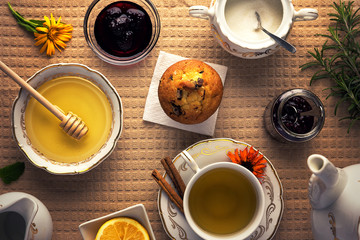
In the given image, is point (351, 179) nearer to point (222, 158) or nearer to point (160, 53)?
point (222, 158)

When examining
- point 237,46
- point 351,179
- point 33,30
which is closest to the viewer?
point 351,179

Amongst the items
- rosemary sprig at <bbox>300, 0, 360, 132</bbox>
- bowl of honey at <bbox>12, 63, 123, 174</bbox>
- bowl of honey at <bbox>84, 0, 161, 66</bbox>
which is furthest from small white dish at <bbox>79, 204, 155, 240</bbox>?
rosemary sprig at <bbox>300, 0, 360, 132</bbox>

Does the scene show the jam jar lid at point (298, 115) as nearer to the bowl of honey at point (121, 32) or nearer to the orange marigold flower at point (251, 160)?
the orange marigold flower at point (251, 160)

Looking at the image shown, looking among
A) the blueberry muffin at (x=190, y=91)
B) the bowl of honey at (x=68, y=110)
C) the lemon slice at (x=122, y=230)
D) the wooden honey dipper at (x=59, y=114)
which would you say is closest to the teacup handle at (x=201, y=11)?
the blueberry muffin at (x=190, y=91)

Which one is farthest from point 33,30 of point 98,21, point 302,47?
point 302,47

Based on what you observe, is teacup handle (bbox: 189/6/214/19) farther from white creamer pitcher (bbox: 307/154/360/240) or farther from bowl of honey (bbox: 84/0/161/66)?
white creamer pitcher (bbox: 307/154/360/240)

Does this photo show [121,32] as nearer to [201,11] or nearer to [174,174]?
[201,11]
